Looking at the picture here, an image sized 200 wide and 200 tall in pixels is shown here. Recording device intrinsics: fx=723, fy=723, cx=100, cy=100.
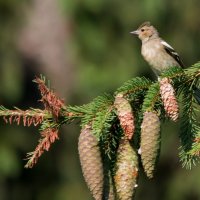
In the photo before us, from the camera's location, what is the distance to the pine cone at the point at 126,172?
8.46 feet

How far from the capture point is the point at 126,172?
8.59 feet

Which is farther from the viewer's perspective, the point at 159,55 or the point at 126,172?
the point at 159,55

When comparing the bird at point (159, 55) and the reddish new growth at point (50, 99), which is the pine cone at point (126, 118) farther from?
the bird at point (159, 55)

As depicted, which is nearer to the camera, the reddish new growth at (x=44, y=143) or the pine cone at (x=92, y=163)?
the pine cone at (x=92, y=163)

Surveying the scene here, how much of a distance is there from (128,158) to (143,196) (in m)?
9.42

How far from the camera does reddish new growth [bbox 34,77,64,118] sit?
285 centimetres

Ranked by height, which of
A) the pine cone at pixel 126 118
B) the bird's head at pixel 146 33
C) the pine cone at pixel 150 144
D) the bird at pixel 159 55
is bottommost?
the pine cone at pixel 150 144

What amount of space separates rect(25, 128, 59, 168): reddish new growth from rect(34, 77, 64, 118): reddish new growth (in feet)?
0.25

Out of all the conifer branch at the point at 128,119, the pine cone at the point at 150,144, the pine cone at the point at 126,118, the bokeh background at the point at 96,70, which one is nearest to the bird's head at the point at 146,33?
the conifer branch at the point at 128,119

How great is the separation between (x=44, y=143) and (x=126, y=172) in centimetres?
42

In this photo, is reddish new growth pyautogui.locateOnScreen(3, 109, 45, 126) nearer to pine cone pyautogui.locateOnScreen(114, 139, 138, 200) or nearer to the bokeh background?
pine cone pyautogui.locateOnScreen(114, 139, 138, 200)

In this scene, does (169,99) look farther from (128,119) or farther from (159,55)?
(159,55)

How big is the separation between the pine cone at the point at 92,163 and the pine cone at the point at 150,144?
6.4 inches

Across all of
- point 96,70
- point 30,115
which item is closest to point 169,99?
point 30,115
